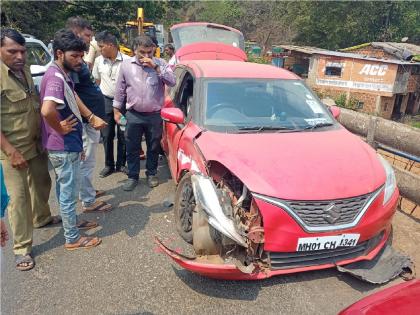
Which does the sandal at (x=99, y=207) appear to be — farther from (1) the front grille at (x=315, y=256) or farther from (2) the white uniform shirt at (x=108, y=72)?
(1) the front grille at (x=315, y=256)

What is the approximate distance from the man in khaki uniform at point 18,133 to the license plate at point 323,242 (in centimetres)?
232

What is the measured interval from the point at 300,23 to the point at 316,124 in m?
35.9

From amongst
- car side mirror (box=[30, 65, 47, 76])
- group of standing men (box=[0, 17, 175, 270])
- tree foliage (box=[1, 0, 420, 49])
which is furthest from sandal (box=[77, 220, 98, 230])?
tree foliage (box=[1, 0, 420, 49])

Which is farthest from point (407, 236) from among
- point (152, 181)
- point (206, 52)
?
point (206, 52)

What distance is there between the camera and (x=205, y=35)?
27.0 ft

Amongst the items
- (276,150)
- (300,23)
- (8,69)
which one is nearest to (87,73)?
(8,69)

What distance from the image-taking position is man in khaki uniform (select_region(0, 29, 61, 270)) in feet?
9.30

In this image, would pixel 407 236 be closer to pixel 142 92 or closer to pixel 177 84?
pixel 177 84

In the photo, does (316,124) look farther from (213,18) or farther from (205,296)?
(213,18)

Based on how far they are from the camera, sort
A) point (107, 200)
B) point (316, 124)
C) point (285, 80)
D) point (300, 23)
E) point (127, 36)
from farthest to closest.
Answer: point (300, 23) < point (127, 36) < point (107, 200) < point (285, 80) < point (316, 124)

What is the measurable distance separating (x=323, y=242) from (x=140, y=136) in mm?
2776

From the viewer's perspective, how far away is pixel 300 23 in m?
36.1

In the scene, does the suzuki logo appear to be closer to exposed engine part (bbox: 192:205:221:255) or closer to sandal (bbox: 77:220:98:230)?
exposed engine part (bbox: 192:205:221:255)

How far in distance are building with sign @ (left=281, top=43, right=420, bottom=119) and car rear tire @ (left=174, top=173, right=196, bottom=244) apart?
63.3 ft
